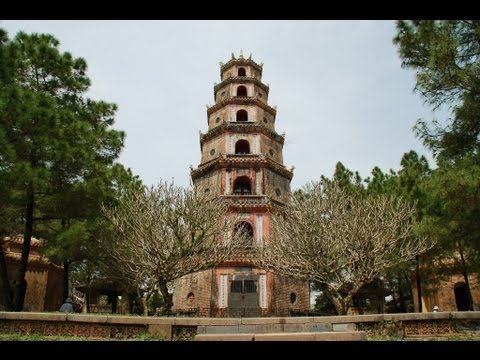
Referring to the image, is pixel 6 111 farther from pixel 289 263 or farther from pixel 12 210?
pixel 289 263

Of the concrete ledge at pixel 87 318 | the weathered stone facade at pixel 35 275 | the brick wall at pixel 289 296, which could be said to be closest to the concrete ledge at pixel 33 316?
the concrete ledge at pixel 87 318

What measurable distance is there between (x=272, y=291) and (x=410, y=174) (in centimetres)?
888

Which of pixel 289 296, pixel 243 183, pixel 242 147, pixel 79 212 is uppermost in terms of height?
pixel 242 147

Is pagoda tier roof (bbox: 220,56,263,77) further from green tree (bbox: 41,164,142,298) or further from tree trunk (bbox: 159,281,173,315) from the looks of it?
tree trunk (bbox: 159,281,173,315)

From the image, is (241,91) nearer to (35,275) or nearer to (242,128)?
(242,128)

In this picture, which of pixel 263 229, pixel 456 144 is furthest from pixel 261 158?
pixel 456 144

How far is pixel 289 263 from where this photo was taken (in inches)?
628

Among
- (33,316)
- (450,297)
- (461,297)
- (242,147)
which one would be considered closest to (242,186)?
(242,147)

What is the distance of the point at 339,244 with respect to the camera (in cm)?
1497

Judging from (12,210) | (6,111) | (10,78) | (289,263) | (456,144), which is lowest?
(289,263)

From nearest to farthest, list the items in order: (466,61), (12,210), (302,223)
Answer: (466,61) < (12,210) < (302,223)

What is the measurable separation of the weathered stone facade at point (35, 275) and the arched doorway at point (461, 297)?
23438 millimetres

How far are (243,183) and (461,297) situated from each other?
14.6 m

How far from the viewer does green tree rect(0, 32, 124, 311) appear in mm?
11273
